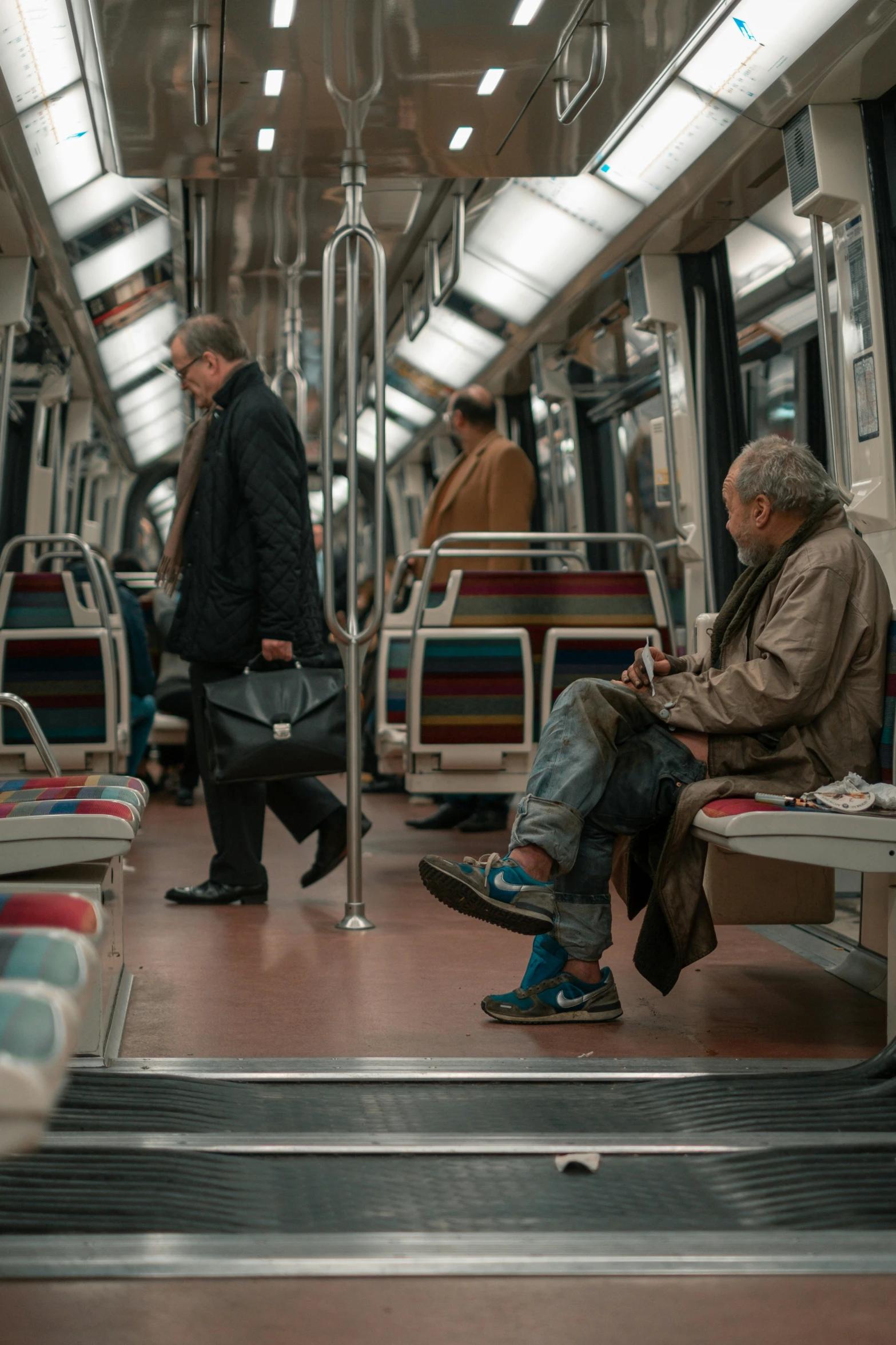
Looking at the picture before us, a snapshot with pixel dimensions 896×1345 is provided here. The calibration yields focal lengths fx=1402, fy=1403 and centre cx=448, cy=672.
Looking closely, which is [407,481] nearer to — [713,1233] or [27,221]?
[27,221]

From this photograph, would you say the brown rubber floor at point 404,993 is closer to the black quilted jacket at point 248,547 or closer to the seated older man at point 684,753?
the seated older man at point 684,753

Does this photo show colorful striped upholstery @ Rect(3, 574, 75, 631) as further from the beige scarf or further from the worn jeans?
the worn jeans

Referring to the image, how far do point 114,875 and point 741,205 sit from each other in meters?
4.21

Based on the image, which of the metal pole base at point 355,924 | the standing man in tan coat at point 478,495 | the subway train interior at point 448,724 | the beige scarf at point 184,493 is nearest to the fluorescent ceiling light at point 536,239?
the subway train interior at point 448,724

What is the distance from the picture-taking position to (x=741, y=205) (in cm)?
606

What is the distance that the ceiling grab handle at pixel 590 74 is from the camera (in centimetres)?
380

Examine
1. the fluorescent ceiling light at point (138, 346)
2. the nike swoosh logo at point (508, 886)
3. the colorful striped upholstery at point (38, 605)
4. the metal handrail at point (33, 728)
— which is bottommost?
the nike swoosh logo at point (508, 886)

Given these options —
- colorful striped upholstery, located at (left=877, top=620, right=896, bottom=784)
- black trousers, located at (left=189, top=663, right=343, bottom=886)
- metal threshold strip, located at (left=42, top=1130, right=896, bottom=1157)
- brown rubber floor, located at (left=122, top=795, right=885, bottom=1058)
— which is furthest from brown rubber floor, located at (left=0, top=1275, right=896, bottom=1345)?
black trousers, located at (left=189, top=663, right=343, bottom=886)

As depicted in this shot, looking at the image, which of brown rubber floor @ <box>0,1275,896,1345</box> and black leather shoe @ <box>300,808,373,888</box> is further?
black leather shoe @ <box>300,808,373,888</box>

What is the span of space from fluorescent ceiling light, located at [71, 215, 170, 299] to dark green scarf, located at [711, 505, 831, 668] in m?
5.27

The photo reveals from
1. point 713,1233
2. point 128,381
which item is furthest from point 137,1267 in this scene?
point 128,381

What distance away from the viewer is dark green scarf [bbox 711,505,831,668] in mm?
3453

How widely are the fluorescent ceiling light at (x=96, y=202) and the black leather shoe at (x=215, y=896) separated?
3.54m

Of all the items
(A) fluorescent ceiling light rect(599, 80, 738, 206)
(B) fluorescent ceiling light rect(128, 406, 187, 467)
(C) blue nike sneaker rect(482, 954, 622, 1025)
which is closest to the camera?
(C) blue nike sneaker rect(482, 954, 622, 1025)
